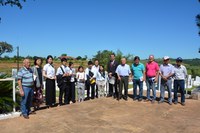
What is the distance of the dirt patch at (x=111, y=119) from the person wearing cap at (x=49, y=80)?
528 millimetres

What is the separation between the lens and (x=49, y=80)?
407 inches

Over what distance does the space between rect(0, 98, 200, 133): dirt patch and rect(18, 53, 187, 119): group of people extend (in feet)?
1.92

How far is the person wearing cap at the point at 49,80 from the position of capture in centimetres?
1020

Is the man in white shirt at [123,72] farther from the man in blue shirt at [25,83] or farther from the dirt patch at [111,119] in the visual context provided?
the man in blue shirt at [25,83]

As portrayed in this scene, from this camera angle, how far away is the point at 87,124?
326 inches

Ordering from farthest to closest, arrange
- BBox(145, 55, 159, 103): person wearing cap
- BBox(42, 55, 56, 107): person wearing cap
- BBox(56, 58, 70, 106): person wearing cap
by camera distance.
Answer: BBox(145, 55, 159, 103): person wearing cap → BBox(56, 58, 70, 106): person wearing cap → BBox(42, 55, 56, 107): person wearing cap

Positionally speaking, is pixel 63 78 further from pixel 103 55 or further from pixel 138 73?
pixel 103 55

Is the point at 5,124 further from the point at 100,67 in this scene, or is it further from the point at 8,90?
the point at 100,67

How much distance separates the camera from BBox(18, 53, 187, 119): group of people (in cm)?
898

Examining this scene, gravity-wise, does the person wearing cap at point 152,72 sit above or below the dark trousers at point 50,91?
above

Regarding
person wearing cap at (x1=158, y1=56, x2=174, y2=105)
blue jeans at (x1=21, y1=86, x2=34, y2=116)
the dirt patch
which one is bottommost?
the dirt patch

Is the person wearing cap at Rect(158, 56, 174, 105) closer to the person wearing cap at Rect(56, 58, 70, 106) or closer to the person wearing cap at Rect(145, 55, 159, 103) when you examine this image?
the person wearing cap at Rect(145, 55, 159, 103)

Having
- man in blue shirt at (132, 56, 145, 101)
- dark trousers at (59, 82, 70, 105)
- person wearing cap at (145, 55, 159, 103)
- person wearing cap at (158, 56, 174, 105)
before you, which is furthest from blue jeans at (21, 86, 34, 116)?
person wearing cap at (158, 56, 174, 105)

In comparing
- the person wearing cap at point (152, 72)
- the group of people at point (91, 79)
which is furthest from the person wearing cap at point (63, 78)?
the person wearing cap at point (152, 72)
